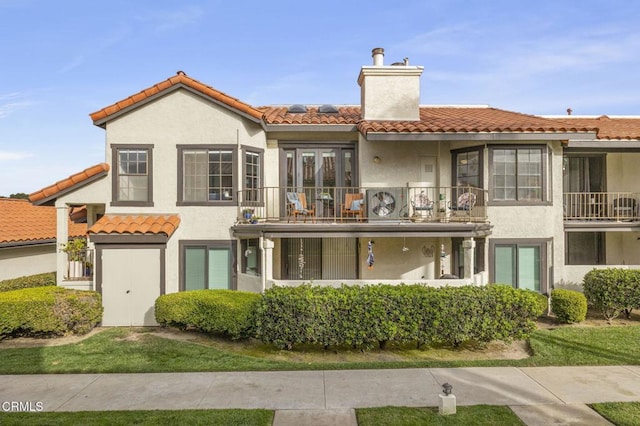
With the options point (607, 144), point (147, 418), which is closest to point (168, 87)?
point (147, 418)

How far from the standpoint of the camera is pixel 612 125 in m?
16.0

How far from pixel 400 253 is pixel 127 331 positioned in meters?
8.64

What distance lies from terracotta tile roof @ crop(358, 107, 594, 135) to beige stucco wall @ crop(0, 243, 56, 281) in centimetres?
1368

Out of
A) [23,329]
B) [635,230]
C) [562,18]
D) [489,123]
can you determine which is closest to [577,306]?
[635,230]

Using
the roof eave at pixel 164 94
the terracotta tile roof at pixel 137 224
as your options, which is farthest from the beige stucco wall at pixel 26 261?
the roof eave at pixel 164 94

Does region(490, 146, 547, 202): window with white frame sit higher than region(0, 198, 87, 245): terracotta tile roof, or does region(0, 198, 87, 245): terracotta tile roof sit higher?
region(490, 146, 547, 202): window with white frame

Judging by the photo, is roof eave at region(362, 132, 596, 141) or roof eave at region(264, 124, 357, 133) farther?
roof eave at region(264, 124, 357, 133)

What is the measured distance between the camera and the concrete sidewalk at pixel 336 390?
654cm

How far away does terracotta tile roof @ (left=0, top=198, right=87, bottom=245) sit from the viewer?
1477 cm

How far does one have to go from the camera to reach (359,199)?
12438 mm

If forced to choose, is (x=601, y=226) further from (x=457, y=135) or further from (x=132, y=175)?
(x=132, y=175)

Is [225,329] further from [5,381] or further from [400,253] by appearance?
[400,253]

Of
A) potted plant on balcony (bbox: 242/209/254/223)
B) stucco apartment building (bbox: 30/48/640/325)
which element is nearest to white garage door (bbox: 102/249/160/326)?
stucco apartment building (bbox: 30/48/640/325)

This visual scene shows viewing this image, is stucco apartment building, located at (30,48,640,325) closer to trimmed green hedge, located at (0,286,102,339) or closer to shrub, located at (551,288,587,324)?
trimmed green hedge, located at (0,286,102,339)
